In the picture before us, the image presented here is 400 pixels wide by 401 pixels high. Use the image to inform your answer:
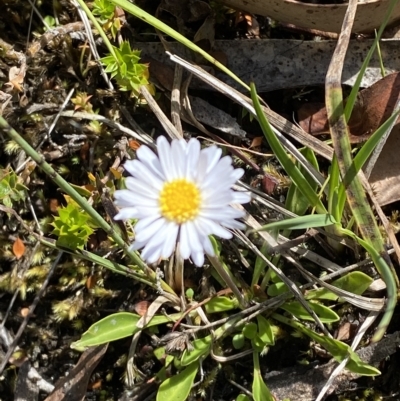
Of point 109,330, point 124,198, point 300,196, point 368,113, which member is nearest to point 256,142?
point 300,196

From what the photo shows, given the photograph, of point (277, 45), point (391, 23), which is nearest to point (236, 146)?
point (277, 45)

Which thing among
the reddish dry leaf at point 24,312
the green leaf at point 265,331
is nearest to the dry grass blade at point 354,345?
the green leaf at point 265,331

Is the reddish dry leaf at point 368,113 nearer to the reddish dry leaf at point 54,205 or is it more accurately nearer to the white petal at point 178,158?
the white petal at point 178,158

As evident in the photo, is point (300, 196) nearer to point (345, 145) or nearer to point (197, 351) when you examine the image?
point (345, 145)

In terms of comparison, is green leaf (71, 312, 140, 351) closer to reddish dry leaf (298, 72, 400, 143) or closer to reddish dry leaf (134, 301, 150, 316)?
reddish dry leaf (134, 301, 150, 316)

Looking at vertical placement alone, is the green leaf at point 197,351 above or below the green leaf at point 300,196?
below

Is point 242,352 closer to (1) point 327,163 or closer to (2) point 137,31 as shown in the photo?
(1) point 327,163
